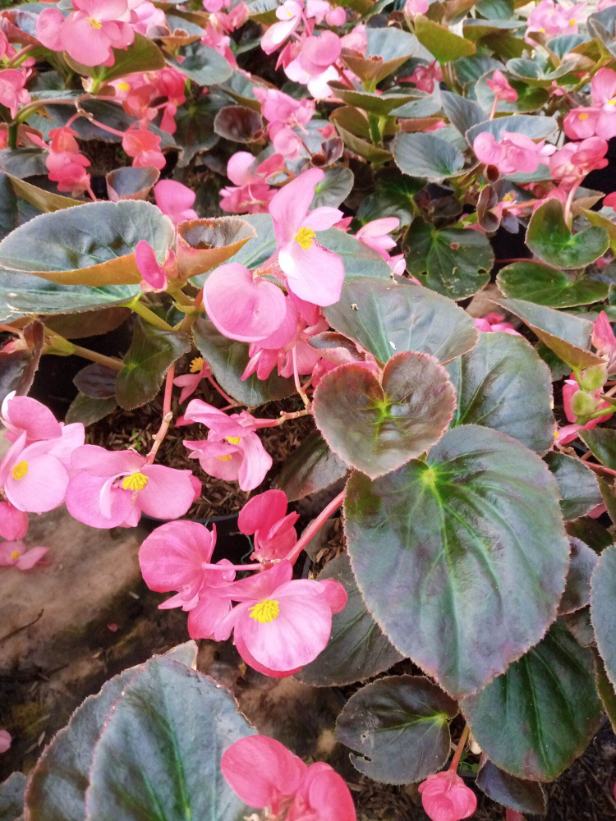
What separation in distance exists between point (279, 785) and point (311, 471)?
28 centimetres

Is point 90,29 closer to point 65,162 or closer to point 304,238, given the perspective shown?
point 65,162

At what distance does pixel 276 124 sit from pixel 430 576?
2.41 ft

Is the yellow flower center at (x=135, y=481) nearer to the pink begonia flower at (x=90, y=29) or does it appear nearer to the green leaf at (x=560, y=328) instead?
the green leaf at (x=560, y=328)

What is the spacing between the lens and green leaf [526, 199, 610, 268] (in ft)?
2.97

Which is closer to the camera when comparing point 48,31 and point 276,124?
point 48,31

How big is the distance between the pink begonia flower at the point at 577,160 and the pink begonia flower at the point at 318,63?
356mm

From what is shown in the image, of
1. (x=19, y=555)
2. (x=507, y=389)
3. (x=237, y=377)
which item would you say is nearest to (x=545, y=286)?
(x=507, y=389)

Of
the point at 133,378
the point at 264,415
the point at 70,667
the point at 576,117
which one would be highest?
the point at 576,117

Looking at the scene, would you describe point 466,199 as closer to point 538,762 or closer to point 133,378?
point 133,378

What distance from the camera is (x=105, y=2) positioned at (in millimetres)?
724

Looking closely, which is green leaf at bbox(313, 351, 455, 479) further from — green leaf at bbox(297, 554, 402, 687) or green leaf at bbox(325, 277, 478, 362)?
green leaf at bbox(297, 554, 402, 687)

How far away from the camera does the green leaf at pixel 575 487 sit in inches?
20.9

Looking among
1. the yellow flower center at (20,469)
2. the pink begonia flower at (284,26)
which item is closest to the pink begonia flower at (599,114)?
the pink begonia flower at (284,26)

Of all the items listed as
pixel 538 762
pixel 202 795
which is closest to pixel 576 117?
pixel 538 762
